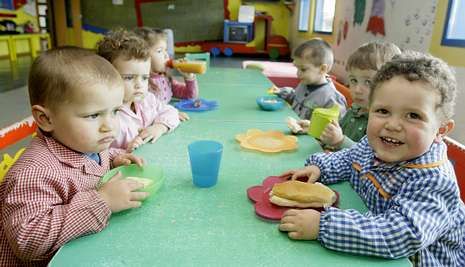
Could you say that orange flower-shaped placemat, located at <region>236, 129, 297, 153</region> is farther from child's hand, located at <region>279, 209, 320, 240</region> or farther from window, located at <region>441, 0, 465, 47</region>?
window, located at <region>441, 0, 465, 47</region>

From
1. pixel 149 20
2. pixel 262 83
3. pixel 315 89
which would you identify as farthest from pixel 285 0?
pixel 315 89

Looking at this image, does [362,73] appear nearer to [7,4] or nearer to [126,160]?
[126,160]

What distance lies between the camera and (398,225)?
64cm

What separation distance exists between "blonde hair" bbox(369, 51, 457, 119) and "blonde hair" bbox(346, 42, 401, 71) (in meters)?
0.60

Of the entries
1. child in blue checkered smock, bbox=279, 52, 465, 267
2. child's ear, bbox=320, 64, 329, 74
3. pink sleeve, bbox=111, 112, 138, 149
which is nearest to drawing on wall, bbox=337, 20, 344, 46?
child's ear, bbox=320, 64, 329, 74

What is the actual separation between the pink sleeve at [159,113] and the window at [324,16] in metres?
2.96

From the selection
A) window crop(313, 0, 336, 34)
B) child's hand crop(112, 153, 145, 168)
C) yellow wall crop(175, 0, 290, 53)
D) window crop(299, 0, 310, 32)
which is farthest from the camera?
yellow wall crop(175, 0, 290, 53)

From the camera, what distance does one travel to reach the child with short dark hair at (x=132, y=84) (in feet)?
4.12

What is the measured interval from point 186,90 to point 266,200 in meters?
1.26

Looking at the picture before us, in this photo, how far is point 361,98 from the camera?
1467 millimetres

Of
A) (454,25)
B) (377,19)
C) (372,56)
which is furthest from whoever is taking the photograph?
(377,19)

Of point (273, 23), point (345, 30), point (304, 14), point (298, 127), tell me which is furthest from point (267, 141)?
point (273, 23)

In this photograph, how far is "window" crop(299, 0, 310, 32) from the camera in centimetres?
506

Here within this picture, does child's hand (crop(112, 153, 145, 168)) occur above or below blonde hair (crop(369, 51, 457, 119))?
below
